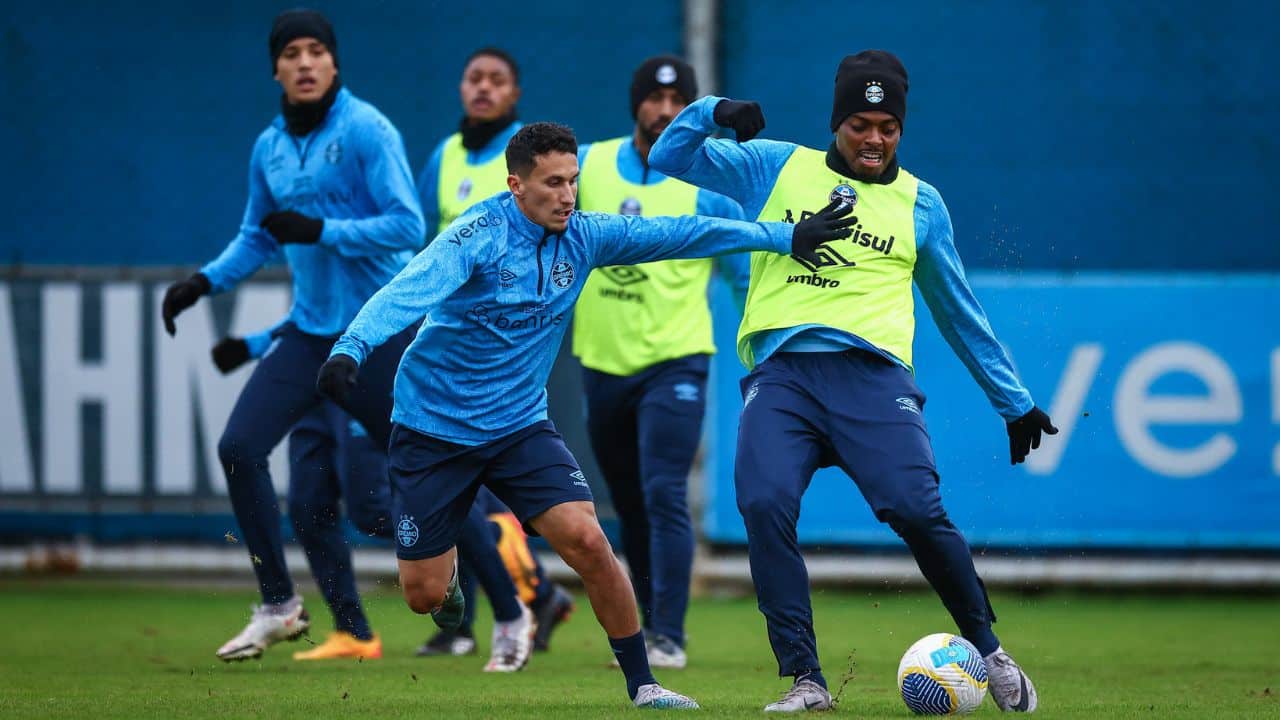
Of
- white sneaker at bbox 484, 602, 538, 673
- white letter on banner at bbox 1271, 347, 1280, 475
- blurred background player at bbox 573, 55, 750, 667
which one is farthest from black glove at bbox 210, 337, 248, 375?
white letter on banner at bbox 1271, 347, 1280, 475

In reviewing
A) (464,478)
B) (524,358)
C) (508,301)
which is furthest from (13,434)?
(508,301)

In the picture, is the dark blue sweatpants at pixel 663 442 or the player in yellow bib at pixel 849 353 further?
the dark blue sweatpants at pixel 663 442

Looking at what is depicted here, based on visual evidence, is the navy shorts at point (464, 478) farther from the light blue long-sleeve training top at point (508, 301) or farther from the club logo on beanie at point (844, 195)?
the club logo on beanie at point (844, 195)

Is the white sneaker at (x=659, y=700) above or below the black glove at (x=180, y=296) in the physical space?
below

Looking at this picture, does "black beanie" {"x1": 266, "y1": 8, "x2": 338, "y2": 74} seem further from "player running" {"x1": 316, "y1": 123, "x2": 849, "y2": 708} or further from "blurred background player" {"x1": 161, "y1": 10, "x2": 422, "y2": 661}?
"player running" {"x1": 316, "y1": 123, "x2": 849, "y2": 708}

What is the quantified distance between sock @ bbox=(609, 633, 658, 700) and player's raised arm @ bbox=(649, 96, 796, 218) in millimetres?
1489

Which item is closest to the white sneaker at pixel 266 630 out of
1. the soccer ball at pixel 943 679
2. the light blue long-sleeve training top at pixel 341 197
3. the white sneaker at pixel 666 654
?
the light blue long-sleeve training top at pixel 341 197

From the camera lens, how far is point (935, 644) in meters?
5.67

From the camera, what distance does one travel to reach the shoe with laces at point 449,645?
8.05 metres

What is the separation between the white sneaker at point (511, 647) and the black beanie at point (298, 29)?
2.42 metres

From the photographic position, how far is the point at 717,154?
611cm

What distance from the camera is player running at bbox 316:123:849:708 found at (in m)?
5.77

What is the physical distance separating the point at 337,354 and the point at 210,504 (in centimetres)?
607

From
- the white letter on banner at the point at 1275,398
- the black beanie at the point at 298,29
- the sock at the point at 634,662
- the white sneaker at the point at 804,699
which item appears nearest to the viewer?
the white sneaker at the point at 804,699
